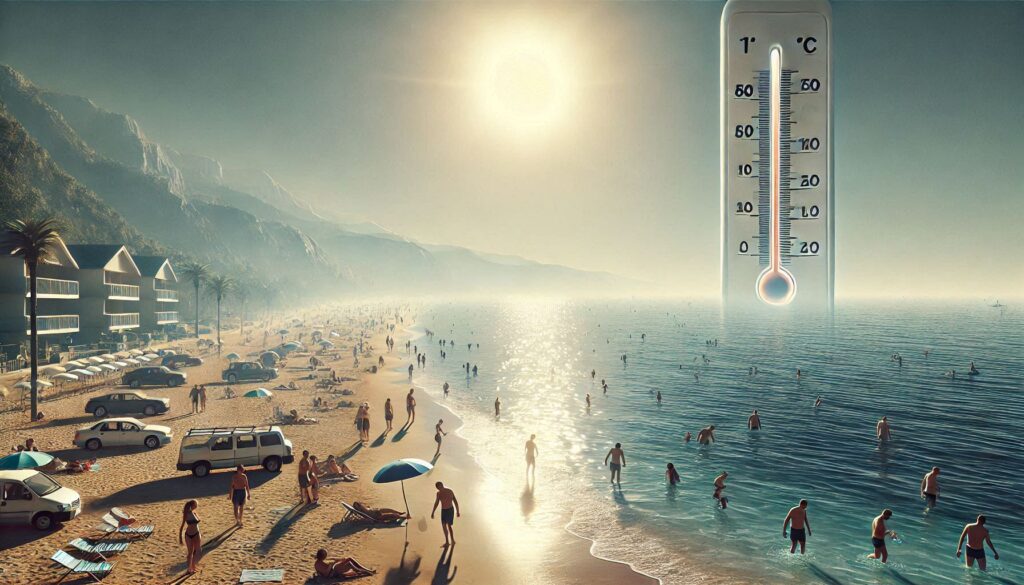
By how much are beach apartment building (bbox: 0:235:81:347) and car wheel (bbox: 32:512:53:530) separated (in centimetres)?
3201

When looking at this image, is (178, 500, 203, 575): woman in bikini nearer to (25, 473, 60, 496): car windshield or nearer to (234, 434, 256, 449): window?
(25, 473, 60, 496): car windshield

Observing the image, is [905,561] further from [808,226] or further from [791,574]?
[808,226]

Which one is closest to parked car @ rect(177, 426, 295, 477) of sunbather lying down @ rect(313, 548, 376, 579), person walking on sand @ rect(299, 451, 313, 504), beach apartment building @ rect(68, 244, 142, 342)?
person walking on sand @ rect(299, 451, 313, 504)

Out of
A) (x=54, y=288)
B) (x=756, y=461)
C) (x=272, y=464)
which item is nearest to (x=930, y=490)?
(x=756, y=461)

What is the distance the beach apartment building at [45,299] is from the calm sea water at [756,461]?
3244 centimetres

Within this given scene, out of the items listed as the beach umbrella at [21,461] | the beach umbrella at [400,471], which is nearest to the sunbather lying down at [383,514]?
the beach umbrella at [400,471]

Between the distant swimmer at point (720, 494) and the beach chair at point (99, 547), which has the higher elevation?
the beach chair at point (99, 547)

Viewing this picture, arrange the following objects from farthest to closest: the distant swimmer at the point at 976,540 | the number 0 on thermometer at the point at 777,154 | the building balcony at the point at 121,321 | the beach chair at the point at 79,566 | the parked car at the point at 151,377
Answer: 1. the building balcony at the point at 121,321
2. the parked car at the point at 151,377
3. the distant swimmer at the point at 976,540
4. the beach chair at the point at 79,566
5. the number 0 on thermometer at the point at 777,154

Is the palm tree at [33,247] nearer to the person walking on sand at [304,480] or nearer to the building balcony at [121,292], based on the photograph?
the person walking on sand at [304,480]

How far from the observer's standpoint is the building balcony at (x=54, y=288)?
4625 cm

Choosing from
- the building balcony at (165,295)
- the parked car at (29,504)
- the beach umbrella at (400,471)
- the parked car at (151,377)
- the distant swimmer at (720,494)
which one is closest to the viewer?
the parked car at (29,504)

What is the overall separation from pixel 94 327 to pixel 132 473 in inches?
1786

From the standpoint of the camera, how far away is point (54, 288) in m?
48.7

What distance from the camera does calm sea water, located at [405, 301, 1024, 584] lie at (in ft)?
53.8
